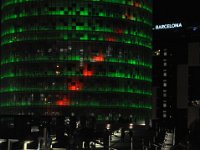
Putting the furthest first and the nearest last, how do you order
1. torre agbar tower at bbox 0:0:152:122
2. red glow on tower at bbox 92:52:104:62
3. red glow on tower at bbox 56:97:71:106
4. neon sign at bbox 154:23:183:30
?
neon sign at bbox 154:23:183:30 → red glow on tower at bbox 92:52:104:62 → torre agbar tower at bbox 0:0:152:122 → red glow on tower at bbox 56:97:71:106

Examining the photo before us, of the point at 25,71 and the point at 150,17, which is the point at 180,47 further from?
the point at 25,71

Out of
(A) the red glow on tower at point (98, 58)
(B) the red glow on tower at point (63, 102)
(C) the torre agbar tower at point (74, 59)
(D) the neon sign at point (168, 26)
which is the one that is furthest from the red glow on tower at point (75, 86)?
(D) the neon sign at point (168, 26)

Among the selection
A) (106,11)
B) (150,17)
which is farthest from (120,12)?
(150,17)

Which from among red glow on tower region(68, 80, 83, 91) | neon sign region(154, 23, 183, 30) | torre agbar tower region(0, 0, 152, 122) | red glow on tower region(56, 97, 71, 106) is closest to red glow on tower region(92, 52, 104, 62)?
torre agbar tower region(0, 0, 152, 122)

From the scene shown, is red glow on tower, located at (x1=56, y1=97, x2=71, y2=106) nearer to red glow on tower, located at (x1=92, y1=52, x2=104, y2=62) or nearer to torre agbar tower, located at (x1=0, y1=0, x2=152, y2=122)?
torre agbar tower, located at (x1=0, y1=0, x2=152, y2=122)

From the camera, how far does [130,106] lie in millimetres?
121750

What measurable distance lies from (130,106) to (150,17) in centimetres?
2672

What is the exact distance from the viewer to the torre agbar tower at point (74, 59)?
4532 inches

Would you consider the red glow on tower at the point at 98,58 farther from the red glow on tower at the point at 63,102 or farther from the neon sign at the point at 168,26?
Result: the neon sign at the point at 168,26

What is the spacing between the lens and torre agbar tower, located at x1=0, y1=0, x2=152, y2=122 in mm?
115125

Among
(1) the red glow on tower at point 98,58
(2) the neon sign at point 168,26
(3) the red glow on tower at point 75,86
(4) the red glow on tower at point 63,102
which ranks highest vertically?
(2) the neon sign at point 168,26

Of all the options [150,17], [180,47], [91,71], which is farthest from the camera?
[180,47]

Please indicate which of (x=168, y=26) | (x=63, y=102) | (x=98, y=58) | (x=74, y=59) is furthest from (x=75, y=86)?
(x=168, y=26)

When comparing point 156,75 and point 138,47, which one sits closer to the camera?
point 138,47
